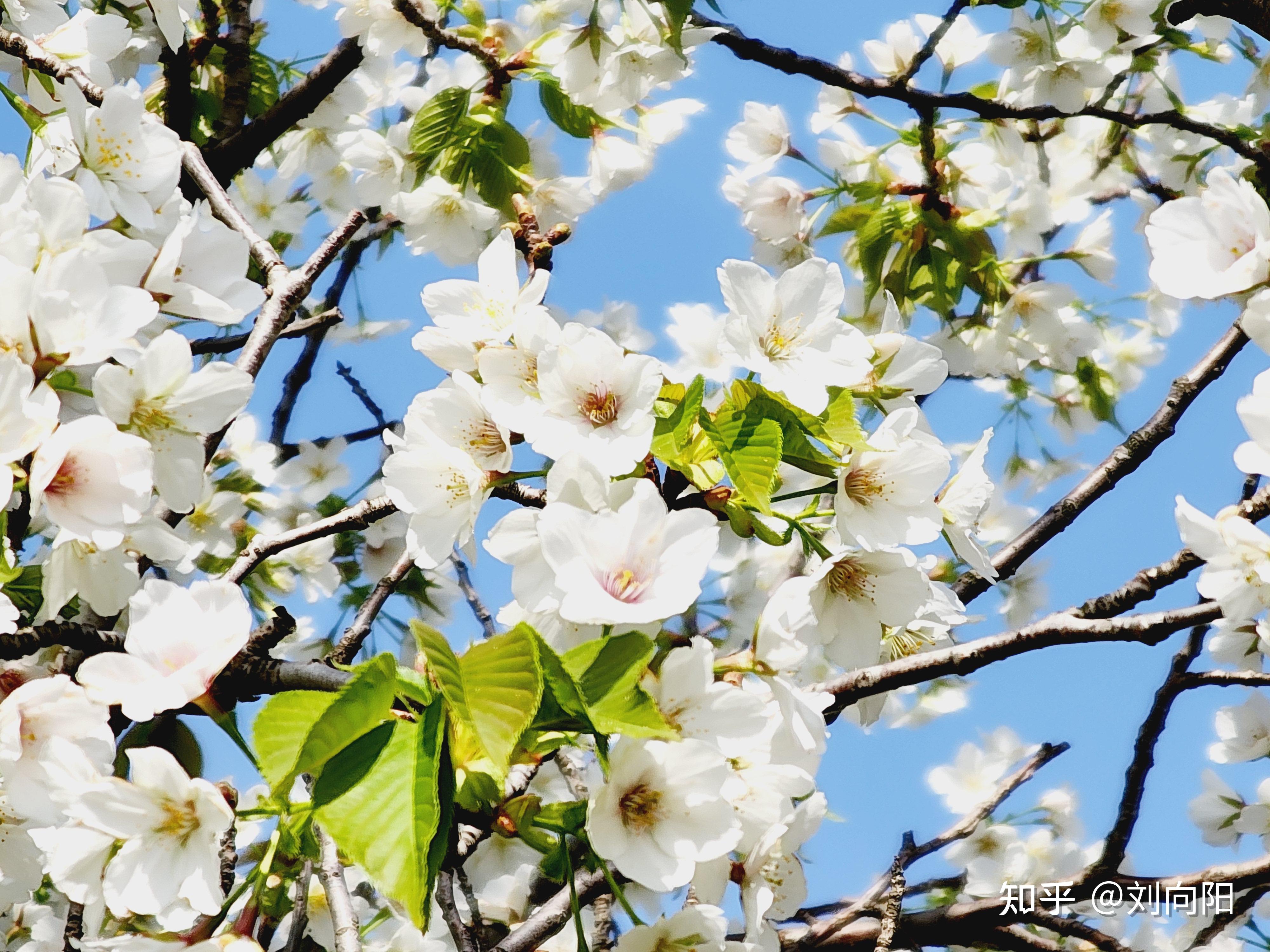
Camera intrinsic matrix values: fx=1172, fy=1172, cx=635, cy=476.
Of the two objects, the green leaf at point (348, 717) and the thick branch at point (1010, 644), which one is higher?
the green leaf at point (348, 717)

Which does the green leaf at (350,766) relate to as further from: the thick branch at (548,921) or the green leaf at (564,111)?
the green leaf at (564,111)

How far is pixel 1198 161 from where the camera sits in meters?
3.23

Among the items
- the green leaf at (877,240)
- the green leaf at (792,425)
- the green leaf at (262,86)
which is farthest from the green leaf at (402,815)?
the green leaf at (262,86)

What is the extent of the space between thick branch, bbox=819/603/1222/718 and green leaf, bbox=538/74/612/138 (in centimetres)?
157

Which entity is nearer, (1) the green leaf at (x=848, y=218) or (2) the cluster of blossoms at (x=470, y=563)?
(2) the cluster of blossoms at (x=470, y=563)

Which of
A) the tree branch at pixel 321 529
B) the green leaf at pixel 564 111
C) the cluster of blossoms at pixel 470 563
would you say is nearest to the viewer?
the cluster of blossoms at pixel 470 563

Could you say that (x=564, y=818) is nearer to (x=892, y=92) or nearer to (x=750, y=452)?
(x=750, y=452)

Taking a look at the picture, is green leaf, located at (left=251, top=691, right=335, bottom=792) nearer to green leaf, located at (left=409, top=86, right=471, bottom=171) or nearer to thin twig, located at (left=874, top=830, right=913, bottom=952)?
thin twig, located at (left=874, top=830, right=913, bottom=952)

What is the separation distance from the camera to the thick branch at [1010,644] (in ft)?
4.91

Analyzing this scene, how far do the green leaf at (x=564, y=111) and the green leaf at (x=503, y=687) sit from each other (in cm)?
194

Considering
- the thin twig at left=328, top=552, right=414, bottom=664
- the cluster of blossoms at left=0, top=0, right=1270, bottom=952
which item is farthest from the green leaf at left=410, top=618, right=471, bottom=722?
the thin twig at left=328, top=552, right=414, bottom=664

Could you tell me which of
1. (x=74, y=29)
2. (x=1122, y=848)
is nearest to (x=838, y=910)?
(x=1122, y=848)

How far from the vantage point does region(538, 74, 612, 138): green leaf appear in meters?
2.68

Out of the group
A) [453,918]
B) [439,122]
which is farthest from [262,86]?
[453,918]
